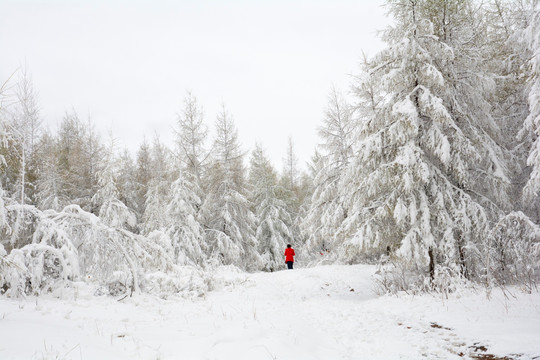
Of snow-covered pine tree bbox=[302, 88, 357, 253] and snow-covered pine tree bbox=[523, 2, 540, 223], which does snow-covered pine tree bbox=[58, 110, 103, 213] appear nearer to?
snow-covered pine tree bbox=[302, 88, 357, 253]

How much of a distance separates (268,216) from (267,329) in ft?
58.4

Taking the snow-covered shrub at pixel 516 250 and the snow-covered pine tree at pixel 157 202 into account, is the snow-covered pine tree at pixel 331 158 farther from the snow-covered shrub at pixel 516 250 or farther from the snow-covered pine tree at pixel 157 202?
the snow-covered shrub at pixel 516 250

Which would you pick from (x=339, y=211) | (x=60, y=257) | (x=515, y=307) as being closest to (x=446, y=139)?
(x=515, y=307)

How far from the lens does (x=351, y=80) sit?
15867 millimetres

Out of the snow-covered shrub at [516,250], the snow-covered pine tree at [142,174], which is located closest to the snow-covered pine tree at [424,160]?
the snow-covered shrub at [516,250]

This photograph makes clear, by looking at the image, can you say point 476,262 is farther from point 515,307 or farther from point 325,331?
point 325,331

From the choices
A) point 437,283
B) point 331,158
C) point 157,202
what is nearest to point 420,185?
point 437,283

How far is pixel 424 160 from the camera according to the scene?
9.22m

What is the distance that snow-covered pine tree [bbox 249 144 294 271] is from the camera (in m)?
23.0

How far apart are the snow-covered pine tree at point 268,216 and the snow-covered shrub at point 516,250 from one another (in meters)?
15.5

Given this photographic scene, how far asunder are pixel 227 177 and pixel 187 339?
52.0 ft

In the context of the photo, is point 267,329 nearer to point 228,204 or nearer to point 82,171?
point 228,204

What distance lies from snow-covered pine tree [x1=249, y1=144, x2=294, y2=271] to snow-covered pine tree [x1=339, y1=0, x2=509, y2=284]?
519 inches

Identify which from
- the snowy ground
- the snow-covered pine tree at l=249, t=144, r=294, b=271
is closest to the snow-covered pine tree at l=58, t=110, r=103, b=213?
the snow-covered pine tree at l=249, t=144, r=294, b=271
